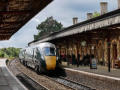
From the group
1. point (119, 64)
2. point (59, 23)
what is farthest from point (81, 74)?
point (59, 23)

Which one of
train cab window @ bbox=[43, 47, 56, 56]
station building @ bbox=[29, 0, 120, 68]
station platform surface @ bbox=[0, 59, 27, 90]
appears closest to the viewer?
station platform surface @ bbox=[0, 59, 27, 90]

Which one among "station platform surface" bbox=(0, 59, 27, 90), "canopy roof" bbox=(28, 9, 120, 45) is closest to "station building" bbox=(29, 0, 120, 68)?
"canopy roof" bbox=(28, 9, 120, 45)

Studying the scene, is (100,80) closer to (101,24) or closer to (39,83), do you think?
(101,24)

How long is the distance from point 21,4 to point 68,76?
1125 centimetres

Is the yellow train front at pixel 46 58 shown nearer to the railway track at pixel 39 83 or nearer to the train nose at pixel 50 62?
the train nose at pixel 50 62

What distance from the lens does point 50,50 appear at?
25.2 meters

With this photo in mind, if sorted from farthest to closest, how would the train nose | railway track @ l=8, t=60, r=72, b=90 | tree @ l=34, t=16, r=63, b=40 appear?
tree @ l=34, t=16, r=63, b=40
the train nose
railway track @ l=8, t=60, r=72, b=90

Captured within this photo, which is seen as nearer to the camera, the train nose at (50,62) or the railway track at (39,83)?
the railway track at (39,83)

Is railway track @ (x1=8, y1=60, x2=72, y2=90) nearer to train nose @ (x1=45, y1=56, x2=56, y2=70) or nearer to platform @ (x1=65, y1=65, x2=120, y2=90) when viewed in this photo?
train nose @ (x1=45, y1=56, x2=56, y2=70)

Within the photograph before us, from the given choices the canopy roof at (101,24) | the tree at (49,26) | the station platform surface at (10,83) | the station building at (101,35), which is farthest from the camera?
the tree at (49,26)

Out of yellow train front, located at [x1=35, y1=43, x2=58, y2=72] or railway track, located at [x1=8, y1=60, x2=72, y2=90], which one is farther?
yellow train front, located at [x1=35, y1=43, x2=58, y2=72]

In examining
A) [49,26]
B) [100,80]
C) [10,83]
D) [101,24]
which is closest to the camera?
[100,80]

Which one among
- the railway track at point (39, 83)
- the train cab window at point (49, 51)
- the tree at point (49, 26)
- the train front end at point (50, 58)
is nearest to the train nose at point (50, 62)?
the train front end at point (50, 58)

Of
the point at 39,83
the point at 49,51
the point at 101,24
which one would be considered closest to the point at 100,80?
the point at 101,24
